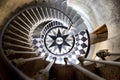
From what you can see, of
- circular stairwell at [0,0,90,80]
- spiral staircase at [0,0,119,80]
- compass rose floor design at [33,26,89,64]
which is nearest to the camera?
spiral staircase at [0,0,119,80]

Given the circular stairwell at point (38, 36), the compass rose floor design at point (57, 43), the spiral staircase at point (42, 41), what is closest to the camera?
the spiral staircase at point (42, 41)

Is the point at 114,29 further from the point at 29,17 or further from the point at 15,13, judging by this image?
the point at 29,17

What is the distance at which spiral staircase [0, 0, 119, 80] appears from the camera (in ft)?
5.87

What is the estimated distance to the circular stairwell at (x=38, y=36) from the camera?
7.55 feet

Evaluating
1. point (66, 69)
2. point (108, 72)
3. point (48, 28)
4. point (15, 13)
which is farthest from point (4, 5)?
point (48, 28)

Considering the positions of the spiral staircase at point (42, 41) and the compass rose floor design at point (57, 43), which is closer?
the spiral staircase at point (42, 41)

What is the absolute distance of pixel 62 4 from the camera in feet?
14.1

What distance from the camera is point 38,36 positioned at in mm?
8266

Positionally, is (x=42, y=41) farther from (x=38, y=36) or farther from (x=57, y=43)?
(x=57, y=43)

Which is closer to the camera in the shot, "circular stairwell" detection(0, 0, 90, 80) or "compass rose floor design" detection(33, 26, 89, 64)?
"circular stairwell" detection(0, 0, 90, 80)

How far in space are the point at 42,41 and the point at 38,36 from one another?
1.24 feet

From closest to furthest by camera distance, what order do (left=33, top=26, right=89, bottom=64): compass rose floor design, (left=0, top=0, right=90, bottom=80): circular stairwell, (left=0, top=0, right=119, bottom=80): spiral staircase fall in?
1. (left=0, top=0, right=119, bottom=80): spiral staircase
2. (left=0, top=0, right=90, bottom=80): circular stairwell
3. (left=33, top=26, right=89, bottom=64): compass rose floor design

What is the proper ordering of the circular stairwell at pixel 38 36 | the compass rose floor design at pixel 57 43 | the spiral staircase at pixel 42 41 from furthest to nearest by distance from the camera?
1. the compass rose floor design at pixel 57 43
2. the circular stairwell at pixel 38 36
3. the spiral staircase at pixel 42 41

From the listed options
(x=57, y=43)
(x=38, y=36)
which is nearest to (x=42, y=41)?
(x=38, y=36)
